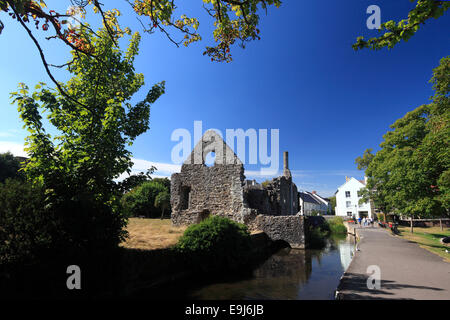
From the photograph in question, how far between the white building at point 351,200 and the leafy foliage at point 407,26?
169 feet

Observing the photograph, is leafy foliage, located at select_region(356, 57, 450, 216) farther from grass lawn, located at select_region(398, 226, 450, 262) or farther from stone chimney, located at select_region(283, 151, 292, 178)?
stone chimney, located at select_region(283, 151, 292, 178)

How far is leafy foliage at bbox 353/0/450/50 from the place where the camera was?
2.86 metres

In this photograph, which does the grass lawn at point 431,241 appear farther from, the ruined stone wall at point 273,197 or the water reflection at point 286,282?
the ruined stone wall at point 273,197

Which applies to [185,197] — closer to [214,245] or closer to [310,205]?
[214,245]

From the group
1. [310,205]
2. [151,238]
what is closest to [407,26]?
[151,238]

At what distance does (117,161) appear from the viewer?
6.20 metres

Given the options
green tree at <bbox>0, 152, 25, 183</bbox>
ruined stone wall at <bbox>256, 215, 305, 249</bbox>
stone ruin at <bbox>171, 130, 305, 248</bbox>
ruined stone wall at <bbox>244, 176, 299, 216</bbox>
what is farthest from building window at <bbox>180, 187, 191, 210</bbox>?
green tree at <bbox>0, 152, 25, 183</bbox>

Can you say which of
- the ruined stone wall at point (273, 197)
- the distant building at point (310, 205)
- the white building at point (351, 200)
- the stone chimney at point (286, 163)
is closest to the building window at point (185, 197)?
the ruined stone wall at point (273, 197)

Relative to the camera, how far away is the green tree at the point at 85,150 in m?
5.27

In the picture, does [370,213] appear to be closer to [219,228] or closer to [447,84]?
[447,84]

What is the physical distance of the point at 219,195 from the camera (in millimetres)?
18281

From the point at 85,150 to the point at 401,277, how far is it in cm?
1091
